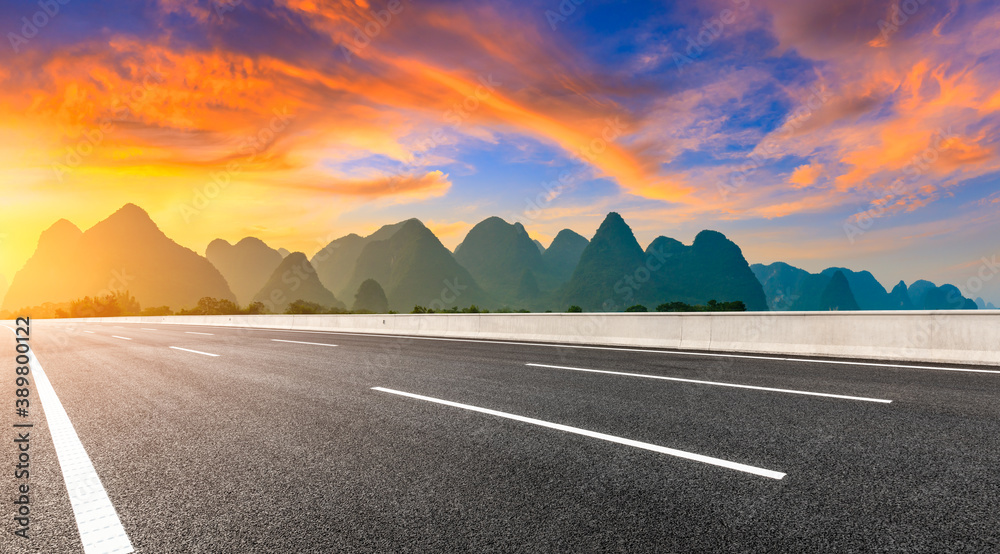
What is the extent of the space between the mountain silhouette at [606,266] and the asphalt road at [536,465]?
563ft

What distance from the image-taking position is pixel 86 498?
3197 mm

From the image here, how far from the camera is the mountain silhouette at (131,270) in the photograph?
180750 millimetres

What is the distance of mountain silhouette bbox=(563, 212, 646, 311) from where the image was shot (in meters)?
178

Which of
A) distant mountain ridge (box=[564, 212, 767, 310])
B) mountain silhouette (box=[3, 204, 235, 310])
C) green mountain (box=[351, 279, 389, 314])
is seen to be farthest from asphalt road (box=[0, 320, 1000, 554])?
mountain silhouette (box=[3, 204, 235, 310])

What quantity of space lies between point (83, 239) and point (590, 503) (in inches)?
10109

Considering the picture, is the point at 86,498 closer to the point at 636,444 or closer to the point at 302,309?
the point at 636,444

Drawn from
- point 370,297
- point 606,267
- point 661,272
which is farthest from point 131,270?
Result: point 661,272

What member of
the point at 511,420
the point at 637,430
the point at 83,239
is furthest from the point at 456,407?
the point at 83,239

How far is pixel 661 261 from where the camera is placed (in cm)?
19150

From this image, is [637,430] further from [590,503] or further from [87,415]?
[87,415]

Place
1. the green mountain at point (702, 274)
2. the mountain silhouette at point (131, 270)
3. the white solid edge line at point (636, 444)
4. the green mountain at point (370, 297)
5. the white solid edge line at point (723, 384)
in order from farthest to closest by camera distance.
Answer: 1. the green mountain at point (702, 274)
2. the mountain silhouette at point (131, 270)
3. the green mountain at point (370, 297)
4. the white solid edge line at point (723, 384)
5. the white solid edge line at point (636, 444)

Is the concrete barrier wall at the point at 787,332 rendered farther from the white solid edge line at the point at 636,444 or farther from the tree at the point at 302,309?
the tree at the point at 302,309

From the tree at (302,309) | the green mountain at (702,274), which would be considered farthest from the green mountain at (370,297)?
the green mountain at (702,274)

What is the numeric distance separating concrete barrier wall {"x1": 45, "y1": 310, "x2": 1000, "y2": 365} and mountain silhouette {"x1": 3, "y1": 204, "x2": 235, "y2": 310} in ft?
663
